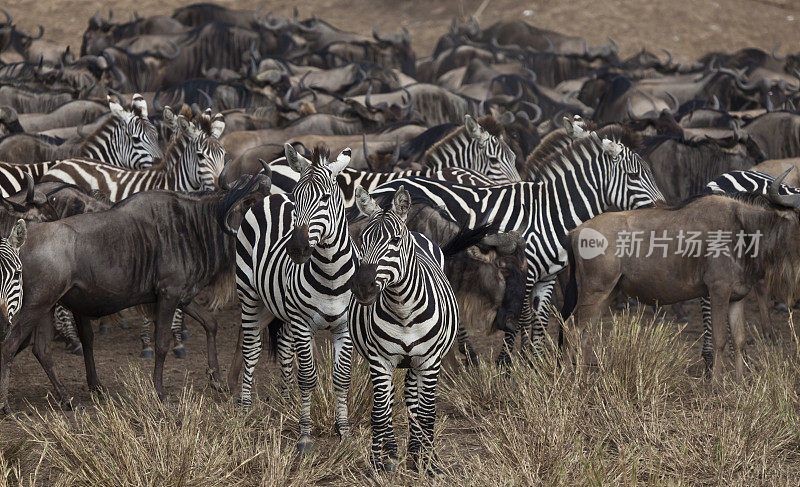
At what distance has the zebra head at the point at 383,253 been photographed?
13.7 ft

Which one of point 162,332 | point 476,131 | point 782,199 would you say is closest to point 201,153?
point 162,332

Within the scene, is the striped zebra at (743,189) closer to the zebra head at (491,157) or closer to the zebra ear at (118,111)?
the zebra head at (491,157)

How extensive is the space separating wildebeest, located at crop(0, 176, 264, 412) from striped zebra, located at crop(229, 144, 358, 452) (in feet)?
1.96

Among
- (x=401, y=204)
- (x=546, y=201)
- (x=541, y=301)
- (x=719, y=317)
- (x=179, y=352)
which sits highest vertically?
(x=401, y=204)

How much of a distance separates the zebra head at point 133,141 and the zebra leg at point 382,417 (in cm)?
558

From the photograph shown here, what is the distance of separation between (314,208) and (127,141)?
5610 mm

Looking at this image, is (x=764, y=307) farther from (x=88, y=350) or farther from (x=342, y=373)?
(x=88, y=350)

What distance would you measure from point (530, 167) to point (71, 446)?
450 centimetres

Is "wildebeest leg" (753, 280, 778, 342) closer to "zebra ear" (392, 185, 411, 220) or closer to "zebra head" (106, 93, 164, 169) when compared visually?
"zebra ear" (392, 185, 411, 220)

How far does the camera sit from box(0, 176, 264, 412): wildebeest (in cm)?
601

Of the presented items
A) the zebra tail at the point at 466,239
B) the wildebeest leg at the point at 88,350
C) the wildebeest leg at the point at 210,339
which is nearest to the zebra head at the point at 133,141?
the wildebeest leg at the point at 210,339

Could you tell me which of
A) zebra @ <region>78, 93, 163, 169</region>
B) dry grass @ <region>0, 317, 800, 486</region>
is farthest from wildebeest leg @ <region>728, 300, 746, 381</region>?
zebra @ <region>78, 93, 163, 169</region>

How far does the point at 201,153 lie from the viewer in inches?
321

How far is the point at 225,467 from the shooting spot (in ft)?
15.7
